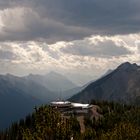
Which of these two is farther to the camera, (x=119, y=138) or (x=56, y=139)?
(x=119, y=138)

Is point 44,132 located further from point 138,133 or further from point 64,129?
point 138,133

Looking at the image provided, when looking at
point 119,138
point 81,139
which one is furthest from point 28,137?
point 81,139

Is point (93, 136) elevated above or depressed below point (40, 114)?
below

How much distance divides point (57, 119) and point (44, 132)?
15.7 feet

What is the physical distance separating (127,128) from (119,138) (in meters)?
9.40

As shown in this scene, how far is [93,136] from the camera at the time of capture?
603 ft

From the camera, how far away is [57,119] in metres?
102

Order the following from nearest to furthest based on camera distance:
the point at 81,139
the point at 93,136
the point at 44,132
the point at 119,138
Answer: the point at 44,132 → the point at 119,138 → the point at 81,139 → the point at 93,136

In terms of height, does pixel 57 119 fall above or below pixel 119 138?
above

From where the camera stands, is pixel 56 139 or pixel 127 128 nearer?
pixel 56 139

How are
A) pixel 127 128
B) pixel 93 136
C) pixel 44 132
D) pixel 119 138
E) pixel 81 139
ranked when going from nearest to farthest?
pixel 44 132 → pixel 119 138 → pixel 127 128 → pixel 81 139 → pixel 93 136

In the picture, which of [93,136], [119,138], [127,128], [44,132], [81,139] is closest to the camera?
[44,132]

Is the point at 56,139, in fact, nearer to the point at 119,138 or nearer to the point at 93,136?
the point at 119,138

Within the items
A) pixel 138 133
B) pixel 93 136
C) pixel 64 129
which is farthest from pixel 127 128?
pixel 93 136
